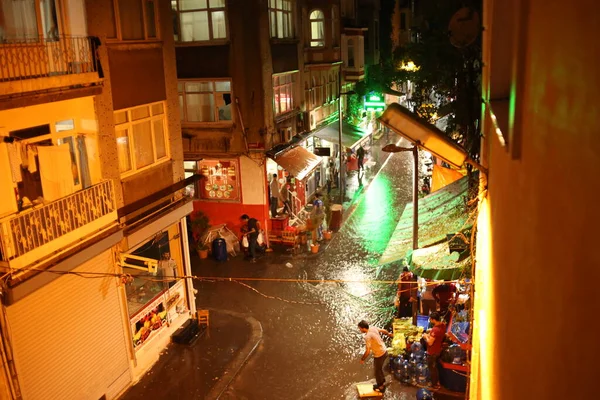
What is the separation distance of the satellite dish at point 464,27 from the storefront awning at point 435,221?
5396 mm

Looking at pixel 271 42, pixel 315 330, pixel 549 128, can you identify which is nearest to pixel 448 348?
pixel 315 330

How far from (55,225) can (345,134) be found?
953 inches

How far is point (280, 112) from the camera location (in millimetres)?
24438

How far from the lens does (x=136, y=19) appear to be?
46.0 ft

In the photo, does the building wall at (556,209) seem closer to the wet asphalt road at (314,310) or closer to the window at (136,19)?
the wet asphalt road at (314,310)

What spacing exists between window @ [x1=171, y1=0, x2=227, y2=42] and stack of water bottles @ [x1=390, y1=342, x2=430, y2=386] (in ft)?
48.0

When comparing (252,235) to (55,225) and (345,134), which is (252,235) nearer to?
(55,225)

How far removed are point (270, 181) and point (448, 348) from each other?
13397 mm

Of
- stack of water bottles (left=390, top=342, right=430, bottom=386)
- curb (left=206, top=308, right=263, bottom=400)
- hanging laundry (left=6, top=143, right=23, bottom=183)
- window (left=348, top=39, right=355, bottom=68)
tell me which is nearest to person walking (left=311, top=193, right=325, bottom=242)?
curb (left=206, top=308, right=263, bottom=400)

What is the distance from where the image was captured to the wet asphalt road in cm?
1338

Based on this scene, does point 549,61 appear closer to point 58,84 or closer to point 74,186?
point 58,84

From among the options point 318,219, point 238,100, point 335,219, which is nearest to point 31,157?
point 238,100

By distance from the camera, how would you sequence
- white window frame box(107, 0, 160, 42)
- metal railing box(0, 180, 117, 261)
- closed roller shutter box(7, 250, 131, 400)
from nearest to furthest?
metal railing box(0, 180, 117, 261)
closed roller shutter box(7, 250, 131, 400)
white window frame box(107, 0, 160, 42)

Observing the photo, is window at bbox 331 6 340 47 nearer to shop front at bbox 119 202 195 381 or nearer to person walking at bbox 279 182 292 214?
person walking at bbox 279 182 292 214
